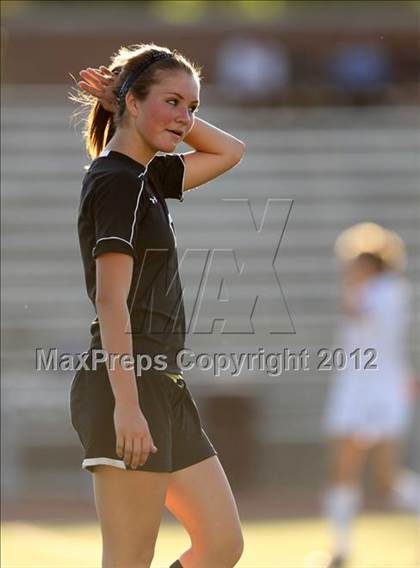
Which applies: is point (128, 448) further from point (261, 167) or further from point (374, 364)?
point (261, 167)

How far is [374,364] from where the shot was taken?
9062mm

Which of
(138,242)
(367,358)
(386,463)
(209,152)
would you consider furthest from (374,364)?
(138,242)

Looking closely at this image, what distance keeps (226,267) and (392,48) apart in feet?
12.9

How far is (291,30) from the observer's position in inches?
733

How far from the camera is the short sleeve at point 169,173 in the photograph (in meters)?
4.23

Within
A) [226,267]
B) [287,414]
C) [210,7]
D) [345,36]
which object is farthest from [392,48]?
[210,7]

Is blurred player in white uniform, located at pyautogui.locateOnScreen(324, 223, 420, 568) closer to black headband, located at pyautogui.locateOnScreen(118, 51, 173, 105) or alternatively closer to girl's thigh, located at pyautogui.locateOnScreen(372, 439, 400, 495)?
girl's thigh, located at pyautogui.locateOnScreen(372, 439, 400, 495)

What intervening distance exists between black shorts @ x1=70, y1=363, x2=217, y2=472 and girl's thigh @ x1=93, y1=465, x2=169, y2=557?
Answer: 0.04 m

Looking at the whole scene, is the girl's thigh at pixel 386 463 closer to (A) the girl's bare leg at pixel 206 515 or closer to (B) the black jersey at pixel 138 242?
(A) the girl's bare leg at pixel 206 515

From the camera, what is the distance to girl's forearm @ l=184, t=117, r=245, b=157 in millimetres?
4523

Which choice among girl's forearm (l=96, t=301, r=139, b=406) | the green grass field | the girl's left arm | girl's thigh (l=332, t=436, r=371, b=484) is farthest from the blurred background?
girl's forearm (l=96, t=301, r=139, b=406)

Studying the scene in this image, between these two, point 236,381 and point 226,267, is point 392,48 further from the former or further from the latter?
point 236,381

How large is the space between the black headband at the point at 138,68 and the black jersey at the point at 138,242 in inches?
8.4

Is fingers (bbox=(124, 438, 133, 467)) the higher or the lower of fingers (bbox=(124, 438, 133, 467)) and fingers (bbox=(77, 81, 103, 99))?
the lower
